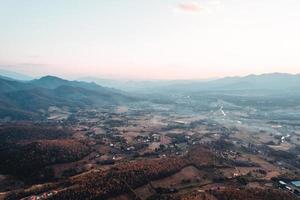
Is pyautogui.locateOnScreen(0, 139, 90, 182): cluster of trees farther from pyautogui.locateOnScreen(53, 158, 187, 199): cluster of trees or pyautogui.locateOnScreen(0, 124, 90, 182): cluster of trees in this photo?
pyautogui.locateOnScreen(53, 158, 187, 199): cluster of trees

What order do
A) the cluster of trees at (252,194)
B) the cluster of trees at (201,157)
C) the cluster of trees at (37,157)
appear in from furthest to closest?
the cluster of trees at (201,157) < the cluster of trees at (37,157) < the cluster of trees at (252,194)

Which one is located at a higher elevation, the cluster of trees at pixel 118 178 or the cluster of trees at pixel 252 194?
the cluster of trees at pixel 118 178

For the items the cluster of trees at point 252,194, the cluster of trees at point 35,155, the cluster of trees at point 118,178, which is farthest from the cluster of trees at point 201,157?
the cluster of trees at point 35,155

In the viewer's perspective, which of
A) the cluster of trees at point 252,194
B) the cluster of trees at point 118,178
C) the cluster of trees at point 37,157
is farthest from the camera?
the cluster of trees at point 37,157

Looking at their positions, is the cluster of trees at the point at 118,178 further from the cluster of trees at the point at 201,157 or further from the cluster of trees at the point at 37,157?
the cluster of trees at the point at 37,157

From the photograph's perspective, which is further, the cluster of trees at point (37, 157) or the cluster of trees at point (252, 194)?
the cluster of trees at point (37, 157)

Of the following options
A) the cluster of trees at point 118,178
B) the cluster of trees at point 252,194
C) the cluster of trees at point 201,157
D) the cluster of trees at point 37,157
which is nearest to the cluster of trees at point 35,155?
the cluster of trees at point 37,157

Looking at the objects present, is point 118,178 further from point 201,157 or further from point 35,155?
point 201,157

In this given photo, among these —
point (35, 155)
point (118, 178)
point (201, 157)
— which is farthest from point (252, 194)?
point (35, 155)

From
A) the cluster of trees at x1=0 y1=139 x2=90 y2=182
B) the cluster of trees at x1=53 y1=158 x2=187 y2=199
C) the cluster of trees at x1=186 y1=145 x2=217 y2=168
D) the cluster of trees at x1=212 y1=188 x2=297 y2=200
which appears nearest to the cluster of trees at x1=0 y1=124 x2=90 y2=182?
the cluster of trees at x1=0 y1=139 x2=90 y2=182

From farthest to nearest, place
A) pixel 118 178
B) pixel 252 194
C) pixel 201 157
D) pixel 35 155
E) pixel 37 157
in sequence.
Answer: pixel 201 157, pixel 35 155, pixel 37 157, pixel 118 178, pixel 252 194

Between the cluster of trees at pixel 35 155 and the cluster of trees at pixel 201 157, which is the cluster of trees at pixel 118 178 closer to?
the cluster of trees at pixel 201 157
